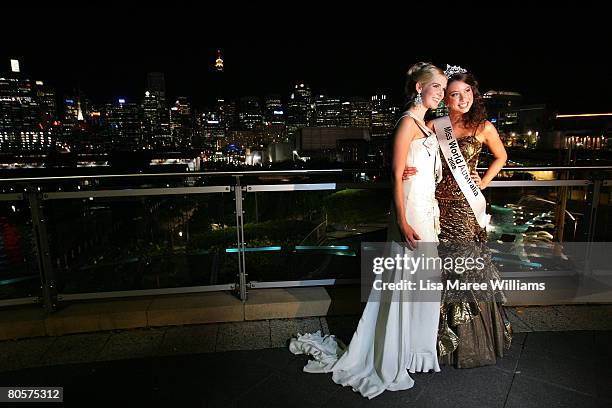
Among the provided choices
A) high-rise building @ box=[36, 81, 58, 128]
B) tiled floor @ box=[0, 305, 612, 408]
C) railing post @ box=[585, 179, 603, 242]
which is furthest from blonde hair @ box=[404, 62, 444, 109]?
high-rise building @ box=[36, 81, 58, 128]

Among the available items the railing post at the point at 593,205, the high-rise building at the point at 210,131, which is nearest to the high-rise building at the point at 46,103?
the high-rise building at the point at 210,131

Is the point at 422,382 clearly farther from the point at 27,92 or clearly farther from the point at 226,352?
the point at 27,92

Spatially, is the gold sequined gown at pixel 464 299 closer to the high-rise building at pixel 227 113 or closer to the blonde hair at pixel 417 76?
the blonde hair at pixel 417 76

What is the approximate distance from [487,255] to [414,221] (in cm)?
75

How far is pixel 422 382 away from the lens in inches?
103

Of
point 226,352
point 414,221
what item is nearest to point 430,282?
point 414,221

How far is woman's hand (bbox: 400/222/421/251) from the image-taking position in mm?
2470

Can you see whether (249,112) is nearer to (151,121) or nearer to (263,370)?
(151,121)

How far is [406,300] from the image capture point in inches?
101

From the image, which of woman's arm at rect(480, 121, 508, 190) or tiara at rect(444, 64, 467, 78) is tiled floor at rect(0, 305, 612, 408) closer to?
woman's arm at rect(480, 121, 508, 190)

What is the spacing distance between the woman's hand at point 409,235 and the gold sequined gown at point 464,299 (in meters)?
0.40

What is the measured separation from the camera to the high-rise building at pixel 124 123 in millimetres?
145500

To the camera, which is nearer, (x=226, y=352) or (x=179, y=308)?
(x=226, y=352)

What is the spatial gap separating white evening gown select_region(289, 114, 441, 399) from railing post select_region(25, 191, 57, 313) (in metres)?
2.31
